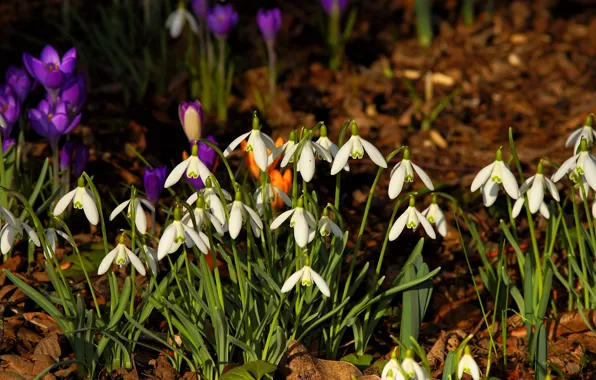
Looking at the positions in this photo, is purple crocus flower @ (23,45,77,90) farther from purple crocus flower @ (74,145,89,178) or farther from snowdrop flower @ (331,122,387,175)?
snowdrop flower @ (331,122,387,175)

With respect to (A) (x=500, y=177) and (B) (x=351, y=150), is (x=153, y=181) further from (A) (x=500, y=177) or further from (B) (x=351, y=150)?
(A) (x=500, y=177)

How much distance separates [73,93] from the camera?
2947 mm

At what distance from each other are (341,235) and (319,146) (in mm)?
264

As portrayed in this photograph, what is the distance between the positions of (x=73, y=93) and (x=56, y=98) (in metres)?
0.10

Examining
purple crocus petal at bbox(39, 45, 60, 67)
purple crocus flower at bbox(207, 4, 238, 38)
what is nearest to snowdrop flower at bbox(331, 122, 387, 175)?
purple crocus petal at bbox(39, 45, 60, 67)

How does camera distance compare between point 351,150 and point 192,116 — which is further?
point 192,116

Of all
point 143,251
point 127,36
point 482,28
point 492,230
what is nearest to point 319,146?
point 143,251

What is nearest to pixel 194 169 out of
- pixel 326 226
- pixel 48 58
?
pixel 326 226

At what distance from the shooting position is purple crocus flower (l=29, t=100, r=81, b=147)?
2.90 m

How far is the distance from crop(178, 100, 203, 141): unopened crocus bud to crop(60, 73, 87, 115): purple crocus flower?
377 millimetres

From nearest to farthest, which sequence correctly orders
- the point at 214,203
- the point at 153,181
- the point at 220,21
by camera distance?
the point at 214,203 < the point at 153,181 < the point at 220,21

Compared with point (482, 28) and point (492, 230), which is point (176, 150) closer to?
point (492, 230)

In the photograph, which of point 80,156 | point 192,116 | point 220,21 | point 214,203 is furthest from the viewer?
point 220,21

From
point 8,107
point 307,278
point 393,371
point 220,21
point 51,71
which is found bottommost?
point 393,371
